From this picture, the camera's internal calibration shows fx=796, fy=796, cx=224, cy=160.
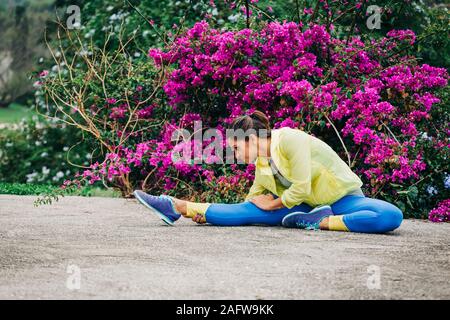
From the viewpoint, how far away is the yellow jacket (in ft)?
17.0

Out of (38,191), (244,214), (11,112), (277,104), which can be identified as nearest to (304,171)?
(244,214)

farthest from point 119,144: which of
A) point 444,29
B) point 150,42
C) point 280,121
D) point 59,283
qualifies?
point 59,283

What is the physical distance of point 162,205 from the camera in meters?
5.48

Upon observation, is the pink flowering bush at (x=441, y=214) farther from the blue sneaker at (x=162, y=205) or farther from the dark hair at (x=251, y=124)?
the blue sneaker at (x=162, y=205)

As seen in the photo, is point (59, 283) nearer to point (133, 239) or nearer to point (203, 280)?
point (203, 280)

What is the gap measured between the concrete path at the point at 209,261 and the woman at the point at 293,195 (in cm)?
12

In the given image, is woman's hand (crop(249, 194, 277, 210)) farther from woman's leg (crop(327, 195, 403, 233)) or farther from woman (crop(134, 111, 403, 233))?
woman's leg (crop(327, 195, 403, 233))

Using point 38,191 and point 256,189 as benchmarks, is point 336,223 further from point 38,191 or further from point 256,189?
point 38,191

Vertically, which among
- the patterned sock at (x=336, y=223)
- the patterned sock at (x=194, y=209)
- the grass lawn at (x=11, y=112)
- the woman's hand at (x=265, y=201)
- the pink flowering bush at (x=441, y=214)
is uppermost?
the grass lawn at (x=11, y=112)

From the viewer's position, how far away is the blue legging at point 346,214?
17.1ft

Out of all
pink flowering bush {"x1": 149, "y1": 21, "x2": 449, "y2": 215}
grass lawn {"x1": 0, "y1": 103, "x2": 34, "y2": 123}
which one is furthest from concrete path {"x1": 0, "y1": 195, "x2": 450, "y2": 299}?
grass lawn {"x1": 0, "y1": 103, "x2": 34, "y2": 123}

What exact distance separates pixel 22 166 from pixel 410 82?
5954 mm

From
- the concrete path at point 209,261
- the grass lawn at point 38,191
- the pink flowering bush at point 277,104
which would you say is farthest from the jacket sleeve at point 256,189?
the grass lawn at point 38,191

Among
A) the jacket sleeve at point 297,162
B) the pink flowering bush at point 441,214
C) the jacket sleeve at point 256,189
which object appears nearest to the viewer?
the jacket sleeve at point 297,162
